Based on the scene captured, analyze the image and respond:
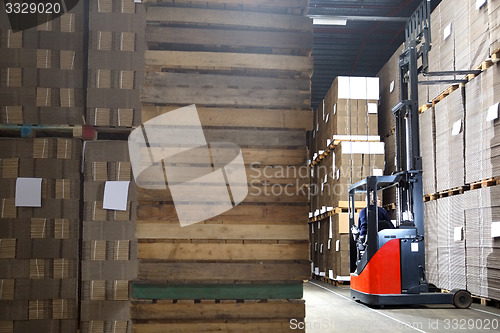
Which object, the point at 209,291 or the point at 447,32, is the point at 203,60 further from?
the point at 447,32

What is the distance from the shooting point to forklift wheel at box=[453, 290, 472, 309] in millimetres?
7023

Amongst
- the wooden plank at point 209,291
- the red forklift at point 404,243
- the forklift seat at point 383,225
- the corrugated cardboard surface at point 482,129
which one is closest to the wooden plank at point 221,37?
the wooden plank at point 209,291

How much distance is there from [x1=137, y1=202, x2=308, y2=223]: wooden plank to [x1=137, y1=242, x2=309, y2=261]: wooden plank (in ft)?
0.56

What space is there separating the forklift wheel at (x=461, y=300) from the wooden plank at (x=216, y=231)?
406 cm

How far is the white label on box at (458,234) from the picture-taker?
7.46m

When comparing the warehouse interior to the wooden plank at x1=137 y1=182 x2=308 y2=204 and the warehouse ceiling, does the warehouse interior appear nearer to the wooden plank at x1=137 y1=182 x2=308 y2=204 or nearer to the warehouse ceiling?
the wooden plank at x1=137 y1=182 x2=308 y2=204

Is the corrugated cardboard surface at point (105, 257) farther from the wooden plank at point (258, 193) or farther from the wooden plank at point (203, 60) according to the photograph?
the wooden plank at point (203, 60)

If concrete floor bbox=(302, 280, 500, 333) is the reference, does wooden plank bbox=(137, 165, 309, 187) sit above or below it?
above

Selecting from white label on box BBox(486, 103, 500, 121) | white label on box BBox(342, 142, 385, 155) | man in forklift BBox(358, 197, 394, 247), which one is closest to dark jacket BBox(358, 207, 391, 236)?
man in forklift BBox(358, 197, 394, 247)

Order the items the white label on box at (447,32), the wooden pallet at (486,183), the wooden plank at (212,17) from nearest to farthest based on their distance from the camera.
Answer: the wooden plank at (212,17)
the wooden pallet at (486,183)
the white label on box at (447,32)

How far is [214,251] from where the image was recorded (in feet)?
12.4

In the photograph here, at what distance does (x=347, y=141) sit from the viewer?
10.3m

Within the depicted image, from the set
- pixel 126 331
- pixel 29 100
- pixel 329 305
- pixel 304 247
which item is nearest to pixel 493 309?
pixel 329 305

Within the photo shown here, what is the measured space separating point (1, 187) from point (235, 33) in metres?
2.24
